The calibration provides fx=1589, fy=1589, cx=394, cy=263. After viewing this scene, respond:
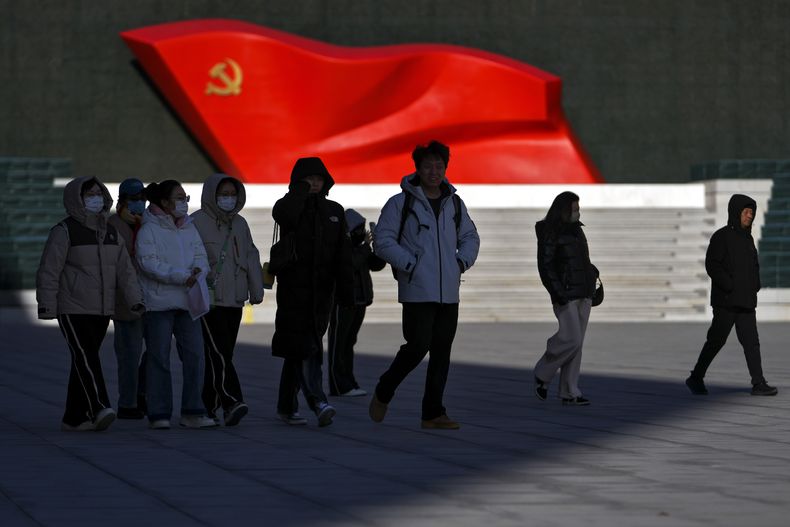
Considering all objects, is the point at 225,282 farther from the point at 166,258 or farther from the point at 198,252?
the point at 166,258

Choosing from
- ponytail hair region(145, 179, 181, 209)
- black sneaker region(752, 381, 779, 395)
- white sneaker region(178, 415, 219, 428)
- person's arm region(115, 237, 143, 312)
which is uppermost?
ponytail hair region(145, 179, 181, 209)

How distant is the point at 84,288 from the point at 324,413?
1623 millimetres

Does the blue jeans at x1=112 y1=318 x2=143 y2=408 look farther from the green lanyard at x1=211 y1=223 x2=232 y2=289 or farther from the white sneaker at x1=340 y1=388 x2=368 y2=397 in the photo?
the white sneaker at x1=340 y1=388 x2=368 y2=397

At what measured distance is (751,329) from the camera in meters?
12.0

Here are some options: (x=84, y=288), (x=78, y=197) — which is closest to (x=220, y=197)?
(x=78, y=197)

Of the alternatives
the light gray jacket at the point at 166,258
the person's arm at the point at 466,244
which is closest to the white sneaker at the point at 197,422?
the light gray jacket at the point at 166,258

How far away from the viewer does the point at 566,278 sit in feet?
37.1

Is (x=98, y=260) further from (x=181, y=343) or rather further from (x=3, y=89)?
(x=3, y=89)

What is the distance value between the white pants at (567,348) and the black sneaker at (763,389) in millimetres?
1455

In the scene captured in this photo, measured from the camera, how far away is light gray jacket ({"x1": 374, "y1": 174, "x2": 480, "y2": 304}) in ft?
30.8

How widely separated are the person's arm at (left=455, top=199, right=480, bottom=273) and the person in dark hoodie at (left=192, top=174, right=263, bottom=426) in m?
1.27

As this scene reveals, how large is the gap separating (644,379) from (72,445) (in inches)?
243

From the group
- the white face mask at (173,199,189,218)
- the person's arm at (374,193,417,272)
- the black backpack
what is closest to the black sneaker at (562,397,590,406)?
the black backpack

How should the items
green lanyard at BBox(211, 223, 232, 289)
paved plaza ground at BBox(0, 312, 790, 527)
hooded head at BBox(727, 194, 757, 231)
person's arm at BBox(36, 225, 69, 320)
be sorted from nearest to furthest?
paved plaza ground at BBox(0, 312, 790, 527), person's arm at BBox(36, 225, 69, 320), green lanyard at BBox(211, 223, 232, 289), hooded head at BBox(727, 194, 757, 231)
